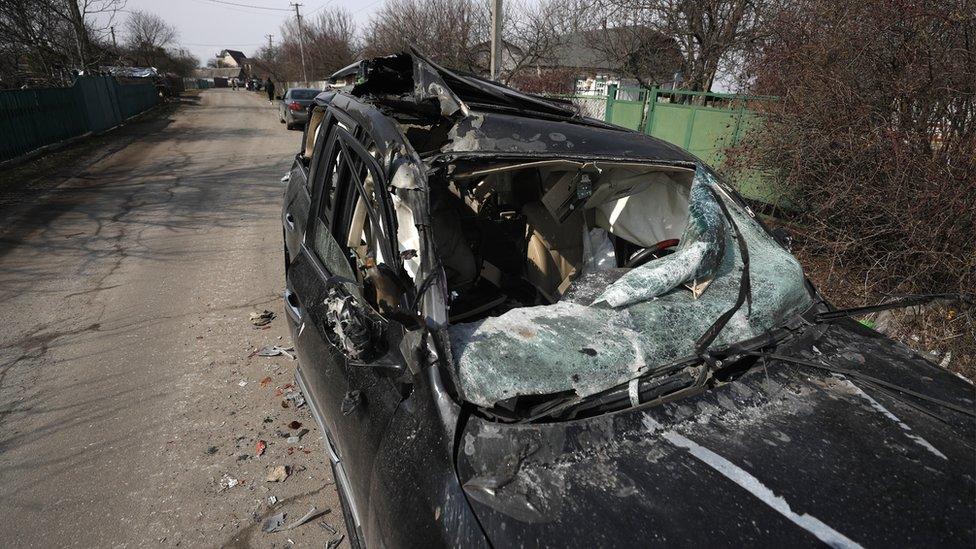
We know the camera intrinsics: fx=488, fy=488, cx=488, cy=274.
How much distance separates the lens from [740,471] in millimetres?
1348

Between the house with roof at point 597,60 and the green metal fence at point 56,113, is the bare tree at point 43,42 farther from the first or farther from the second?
the house with roof at point 597,60

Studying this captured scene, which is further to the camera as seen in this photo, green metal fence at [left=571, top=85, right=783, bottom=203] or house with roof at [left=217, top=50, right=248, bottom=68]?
house with roof at [left=217, top=50, right=248, bottom=68]

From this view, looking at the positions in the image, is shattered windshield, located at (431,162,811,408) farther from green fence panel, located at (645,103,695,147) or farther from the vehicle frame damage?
green fence panel, located at (645,103,695,147)

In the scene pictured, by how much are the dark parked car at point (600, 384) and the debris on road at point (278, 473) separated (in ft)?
1.45

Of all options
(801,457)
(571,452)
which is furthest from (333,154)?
(801,457)

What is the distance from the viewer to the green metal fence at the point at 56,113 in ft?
32.5

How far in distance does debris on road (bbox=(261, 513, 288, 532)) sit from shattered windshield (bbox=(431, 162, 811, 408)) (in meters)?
1.28

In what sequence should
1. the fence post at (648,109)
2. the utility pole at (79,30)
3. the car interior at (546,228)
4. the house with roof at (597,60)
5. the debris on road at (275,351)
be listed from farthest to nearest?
the utility pole at (79,30) → the house with roof at (597,60) → the fence post at (648,109) → the debris on road at (275,351) → the car interior at (546,228)

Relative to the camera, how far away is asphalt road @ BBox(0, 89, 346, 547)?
7.59ft

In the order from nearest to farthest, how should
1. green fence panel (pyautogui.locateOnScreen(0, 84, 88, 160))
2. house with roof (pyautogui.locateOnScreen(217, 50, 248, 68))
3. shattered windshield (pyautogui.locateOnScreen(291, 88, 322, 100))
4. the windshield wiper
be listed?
1. the windshield wiper
2. green fence panel (pyautogui.locateOnScreen(0, 84, 88, 160))
3. shattered windshield (pyautogui.locateOnScreen(291, 88, 322, 100))
4. house with roof (pyautogui.locateOnScreen(217, 50, 248, 68))

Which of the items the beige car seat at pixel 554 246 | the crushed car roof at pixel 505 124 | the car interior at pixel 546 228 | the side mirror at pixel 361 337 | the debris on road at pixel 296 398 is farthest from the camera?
the debris on road at pixel 296 398

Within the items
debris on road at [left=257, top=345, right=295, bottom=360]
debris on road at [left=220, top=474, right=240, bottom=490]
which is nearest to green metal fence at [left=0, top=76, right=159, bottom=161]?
debris on road at [left=257, top=345, right=295, bottom=360]

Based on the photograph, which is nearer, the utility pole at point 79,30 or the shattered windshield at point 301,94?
the utility pole at point 79,30

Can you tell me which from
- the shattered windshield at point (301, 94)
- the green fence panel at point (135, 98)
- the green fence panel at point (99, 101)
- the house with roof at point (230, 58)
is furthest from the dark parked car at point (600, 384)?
the house with roof at point (230, 58)
